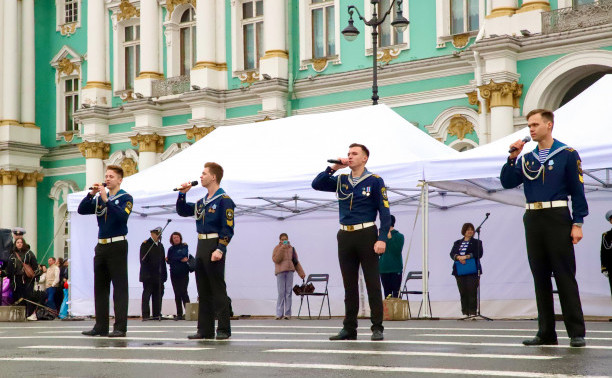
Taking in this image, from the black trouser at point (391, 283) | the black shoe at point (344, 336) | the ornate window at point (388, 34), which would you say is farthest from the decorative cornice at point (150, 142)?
the black shoe at point (344, 336)

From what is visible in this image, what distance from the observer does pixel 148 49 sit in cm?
3469

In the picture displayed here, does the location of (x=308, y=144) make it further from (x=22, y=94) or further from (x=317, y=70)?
(x=22, y=94)

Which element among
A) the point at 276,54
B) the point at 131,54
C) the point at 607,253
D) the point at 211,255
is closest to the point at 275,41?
the point at 276,54

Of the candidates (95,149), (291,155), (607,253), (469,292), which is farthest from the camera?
(95,149)

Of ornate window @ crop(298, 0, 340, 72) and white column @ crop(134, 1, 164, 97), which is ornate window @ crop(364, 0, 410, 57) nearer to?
ornate window @ crop(298, 0, 340, 72)

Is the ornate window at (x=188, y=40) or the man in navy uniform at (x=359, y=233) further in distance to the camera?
the ornate window at (x=188, y=40)

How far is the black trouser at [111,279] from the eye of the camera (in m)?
11.2

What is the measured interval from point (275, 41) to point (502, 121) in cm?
846

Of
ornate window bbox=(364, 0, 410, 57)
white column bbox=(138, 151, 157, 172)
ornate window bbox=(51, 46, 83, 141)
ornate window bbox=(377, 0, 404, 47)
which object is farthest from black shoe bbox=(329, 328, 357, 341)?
ornate window bbox=(51, 46, 83, 141)

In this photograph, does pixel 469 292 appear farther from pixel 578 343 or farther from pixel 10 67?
pixel 10 67

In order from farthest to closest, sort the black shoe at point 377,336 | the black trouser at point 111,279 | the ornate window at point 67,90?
the ornate window at point 67,90, the black trouser at point 111,279, the black shoe at point 377,336

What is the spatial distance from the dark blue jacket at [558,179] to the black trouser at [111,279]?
463 cm

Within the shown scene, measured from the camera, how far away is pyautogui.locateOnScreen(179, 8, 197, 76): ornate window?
114 feet

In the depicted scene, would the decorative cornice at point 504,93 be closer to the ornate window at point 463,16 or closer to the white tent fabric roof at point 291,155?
the ornate window at point 463,16
